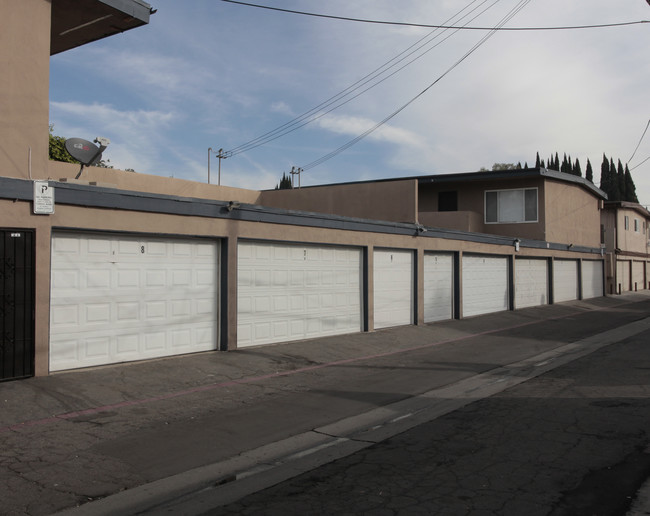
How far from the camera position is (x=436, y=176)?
29.5 m

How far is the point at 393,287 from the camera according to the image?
1767cm

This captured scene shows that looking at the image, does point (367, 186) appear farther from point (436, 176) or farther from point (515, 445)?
point (515, 445)

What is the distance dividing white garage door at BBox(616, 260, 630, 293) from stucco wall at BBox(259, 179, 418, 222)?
80.1 ft

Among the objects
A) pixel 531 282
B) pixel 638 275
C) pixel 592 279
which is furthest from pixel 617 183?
pixel 531 282

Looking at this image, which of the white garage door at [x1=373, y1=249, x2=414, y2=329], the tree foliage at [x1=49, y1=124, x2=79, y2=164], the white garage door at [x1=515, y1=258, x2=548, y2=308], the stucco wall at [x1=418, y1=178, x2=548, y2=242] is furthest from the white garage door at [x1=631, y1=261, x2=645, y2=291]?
the tree foliage at [x1=49, y1=124, x2=79, y2=164]

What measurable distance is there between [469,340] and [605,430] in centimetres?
953

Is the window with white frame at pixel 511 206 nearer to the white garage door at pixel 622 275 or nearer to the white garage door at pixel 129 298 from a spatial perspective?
the white garage door at pixel 622 275

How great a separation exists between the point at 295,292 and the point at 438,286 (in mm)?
7594

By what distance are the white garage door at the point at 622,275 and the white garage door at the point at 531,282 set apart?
15.2 m

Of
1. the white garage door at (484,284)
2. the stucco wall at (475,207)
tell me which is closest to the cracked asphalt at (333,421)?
the white garage door at (484,284)

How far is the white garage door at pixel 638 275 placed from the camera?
45.8m

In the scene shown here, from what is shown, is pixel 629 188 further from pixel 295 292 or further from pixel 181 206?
pixel 181 206

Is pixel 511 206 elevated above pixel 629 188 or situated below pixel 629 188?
below

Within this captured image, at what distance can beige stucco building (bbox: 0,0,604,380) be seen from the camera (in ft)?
29.9
